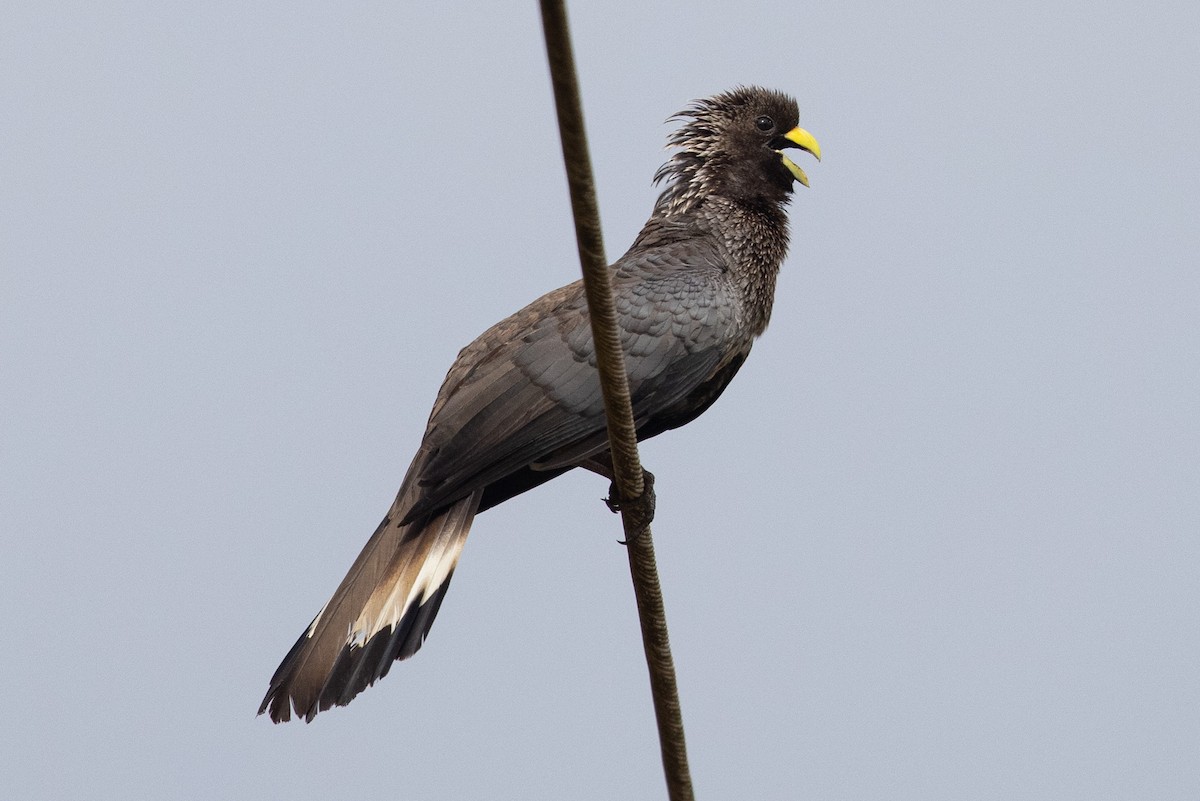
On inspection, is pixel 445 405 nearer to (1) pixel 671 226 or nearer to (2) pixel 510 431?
(2) pixel 510 431

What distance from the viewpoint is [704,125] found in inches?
272

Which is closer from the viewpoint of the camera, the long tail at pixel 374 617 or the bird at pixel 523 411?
the long tail at pixel 374 617

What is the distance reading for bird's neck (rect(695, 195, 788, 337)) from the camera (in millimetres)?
6281

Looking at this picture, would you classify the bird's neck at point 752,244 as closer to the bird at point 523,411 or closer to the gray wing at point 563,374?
the bird at point 523,411

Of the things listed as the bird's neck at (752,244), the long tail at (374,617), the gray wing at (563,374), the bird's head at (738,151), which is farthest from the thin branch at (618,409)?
the bird's head at (738,151)

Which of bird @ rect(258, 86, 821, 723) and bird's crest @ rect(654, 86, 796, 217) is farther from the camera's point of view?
bird's crest @ rect(654, 86, 796, 217)

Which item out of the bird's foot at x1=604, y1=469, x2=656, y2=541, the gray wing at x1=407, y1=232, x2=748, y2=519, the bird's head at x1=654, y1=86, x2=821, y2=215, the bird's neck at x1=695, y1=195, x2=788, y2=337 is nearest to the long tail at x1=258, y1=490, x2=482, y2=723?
the gray wing at x1=407, y1=232, x2=748, y2=519

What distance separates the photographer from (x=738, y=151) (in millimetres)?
6773

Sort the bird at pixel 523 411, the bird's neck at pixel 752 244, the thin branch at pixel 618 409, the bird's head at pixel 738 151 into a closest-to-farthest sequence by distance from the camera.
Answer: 1. the thin branch at pixel 618 409
2. the bird at pixel 523 411
3. the bird's neck at pixel 752 244
4. the bird's head at pixel 738 151

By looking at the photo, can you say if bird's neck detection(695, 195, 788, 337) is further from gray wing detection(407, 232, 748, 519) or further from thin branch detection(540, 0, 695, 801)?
thin branch detection(540, 0, 695, 801)

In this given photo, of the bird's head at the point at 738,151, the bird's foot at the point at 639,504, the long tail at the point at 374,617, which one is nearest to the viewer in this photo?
the bird's foot at the point at 639,504

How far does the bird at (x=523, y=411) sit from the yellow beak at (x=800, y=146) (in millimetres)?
423

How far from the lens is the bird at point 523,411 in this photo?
5.52m

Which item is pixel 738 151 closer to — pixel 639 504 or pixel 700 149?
pixel 700 149
